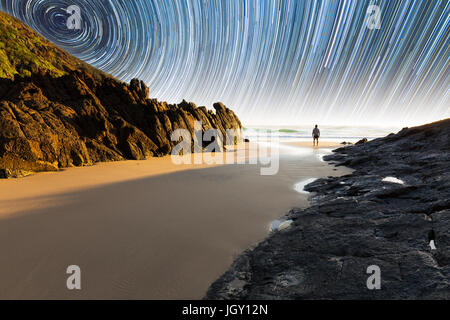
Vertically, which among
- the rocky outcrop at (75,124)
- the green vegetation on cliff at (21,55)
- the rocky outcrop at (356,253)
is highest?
the green vegetation on cliff at (21,55)

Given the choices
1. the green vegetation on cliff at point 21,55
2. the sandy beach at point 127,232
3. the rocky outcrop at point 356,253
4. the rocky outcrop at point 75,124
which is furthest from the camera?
the green vegetation on cliff at point 21,55

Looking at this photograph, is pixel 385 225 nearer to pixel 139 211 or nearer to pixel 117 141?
pixel 139 211

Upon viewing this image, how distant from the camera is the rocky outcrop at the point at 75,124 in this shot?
9000 millimetres

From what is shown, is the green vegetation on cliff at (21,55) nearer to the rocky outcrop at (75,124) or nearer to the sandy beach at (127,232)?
the rocky outcrop at (75,124)

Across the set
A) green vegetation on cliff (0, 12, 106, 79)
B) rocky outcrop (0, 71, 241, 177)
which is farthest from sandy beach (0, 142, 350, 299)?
green vegetation on cliff (0, 12, 106, 79)

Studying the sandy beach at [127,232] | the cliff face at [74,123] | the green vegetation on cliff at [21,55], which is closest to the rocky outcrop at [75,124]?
the cliff face at [74,123]

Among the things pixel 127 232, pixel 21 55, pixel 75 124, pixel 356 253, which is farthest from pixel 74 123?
pixel 21 55

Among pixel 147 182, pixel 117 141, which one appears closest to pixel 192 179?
pixel 147 182

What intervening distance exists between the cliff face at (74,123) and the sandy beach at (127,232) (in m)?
2.53

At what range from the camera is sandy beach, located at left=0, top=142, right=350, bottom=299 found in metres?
2.54

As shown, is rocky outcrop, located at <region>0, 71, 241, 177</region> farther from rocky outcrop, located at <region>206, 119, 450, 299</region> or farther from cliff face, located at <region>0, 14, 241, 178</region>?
rocky outcrop, located at <region>206, 119, 450, 299</region>

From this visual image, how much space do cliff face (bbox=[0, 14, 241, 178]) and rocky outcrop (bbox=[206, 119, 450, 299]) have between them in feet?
33.4

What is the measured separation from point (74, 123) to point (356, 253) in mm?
15372

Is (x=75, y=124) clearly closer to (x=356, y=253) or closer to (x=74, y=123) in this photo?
(x=74, y=123)
